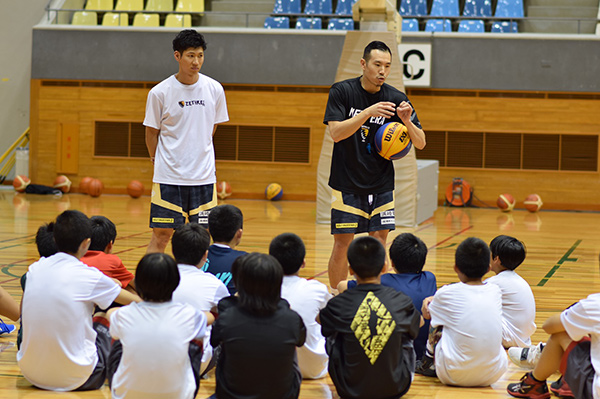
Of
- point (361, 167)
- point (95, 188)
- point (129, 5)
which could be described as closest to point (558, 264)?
point (361, 167)

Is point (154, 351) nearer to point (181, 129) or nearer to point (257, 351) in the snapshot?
point (257, 351)

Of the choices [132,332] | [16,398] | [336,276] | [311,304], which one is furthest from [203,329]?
[336,276]

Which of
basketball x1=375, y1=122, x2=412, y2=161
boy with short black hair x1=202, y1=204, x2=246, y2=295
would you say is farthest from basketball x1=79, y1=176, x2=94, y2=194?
boy with short black hair x1=202, y1=204, x2=246, y2=295

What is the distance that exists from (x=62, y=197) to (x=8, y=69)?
146 inches

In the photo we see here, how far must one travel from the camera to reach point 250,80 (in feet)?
Answer: 45.1

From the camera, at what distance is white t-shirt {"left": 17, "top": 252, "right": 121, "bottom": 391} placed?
307 cm

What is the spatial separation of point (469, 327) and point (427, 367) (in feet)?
1.22

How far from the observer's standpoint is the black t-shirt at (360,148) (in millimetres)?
4570

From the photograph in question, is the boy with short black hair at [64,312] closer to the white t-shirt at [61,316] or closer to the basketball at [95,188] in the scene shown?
the white t-shirt at [61,316]

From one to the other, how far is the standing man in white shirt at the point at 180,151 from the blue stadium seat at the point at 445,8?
33.7ft

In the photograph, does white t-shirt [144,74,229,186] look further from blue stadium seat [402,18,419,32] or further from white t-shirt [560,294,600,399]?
blue stadium seat [402,18,419,32]

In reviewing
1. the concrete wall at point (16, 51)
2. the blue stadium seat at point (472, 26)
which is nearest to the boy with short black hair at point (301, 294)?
the blue stadium seat at point (472, 26)

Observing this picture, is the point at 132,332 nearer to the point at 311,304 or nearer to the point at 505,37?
the point at 311,304

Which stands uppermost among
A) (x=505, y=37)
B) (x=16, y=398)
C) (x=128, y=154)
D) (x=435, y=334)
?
(x=505, y=37)
